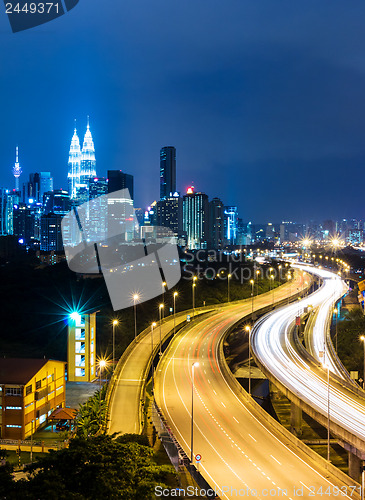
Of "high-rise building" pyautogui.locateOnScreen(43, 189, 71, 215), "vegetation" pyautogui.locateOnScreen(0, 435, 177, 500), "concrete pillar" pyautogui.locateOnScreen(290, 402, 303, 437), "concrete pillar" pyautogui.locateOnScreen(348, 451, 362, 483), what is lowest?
"concrete pillar" pyautogui.locateOnScreen(290, 402, 303, 437)

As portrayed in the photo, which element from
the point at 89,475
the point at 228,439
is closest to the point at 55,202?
the point at 228,439

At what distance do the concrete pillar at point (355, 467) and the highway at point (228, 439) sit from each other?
7.38 ft

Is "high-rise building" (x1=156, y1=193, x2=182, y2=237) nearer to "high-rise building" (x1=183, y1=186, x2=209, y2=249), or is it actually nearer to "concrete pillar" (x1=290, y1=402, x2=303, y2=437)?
→ "high-rise building" (x1=183, y1=186, x2=209, y2=249)

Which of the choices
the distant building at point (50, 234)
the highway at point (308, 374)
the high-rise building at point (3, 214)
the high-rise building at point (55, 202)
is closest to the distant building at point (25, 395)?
the highway at point (308, 374)

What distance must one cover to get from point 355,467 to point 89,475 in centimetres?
1034

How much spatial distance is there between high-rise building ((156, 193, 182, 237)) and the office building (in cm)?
14293

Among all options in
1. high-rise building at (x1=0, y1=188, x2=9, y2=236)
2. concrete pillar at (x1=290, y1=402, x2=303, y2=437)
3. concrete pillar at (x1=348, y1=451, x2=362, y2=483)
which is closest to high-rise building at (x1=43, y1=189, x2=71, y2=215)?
high-rise building at (x1=0, y1=188, x2=9, y2=236)

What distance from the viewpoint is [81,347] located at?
95.1 ft

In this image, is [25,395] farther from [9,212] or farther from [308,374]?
[9,212]

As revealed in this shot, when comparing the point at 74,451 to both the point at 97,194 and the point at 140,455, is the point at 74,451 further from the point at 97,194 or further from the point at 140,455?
the point at 97,194

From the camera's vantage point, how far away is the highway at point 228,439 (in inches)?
559

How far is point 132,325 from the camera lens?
47062 mm

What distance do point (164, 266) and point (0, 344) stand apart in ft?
131

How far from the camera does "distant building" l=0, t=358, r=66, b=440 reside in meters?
21.8
